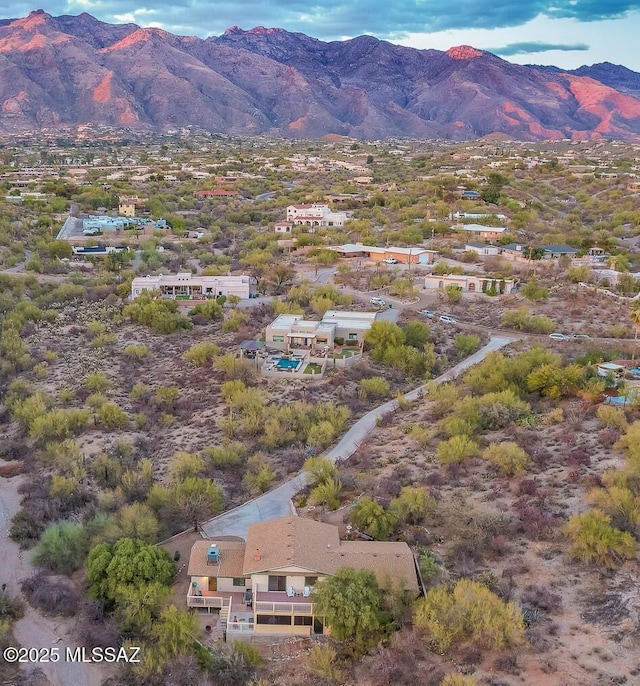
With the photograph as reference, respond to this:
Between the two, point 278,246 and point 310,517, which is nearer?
point 310,517

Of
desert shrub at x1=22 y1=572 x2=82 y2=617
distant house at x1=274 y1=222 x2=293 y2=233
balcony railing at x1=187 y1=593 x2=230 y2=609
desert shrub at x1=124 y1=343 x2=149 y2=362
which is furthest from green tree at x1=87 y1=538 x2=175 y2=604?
distant house at x1=274 y1=222 x2=293 y2=233

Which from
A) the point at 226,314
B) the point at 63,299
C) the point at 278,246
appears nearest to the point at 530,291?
the point at 226,314

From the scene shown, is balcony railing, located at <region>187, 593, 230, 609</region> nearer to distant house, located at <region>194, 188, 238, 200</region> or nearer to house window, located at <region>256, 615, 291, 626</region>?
house window, located at <region>256, 615, 291, 626</region>

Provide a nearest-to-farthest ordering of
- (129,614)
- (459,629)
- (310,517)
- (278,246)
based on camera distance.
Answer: (459,629)
(129,614)
(310,517)
(278,246)

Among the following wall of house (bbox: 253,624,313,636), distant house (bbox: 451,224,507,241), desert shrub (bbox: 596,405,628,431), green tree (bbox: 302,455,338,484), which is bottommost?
wall of house (bbox: 253,624,313,636)

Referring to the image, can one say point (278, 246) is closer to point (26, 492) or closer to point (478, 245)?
point (478, 245)

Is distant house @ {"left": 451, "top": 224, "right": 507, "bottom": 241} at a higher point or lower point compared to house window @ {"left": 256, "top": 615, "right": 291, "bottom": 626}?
higher

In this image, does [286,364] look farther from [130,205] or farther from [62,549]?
[130,205]
